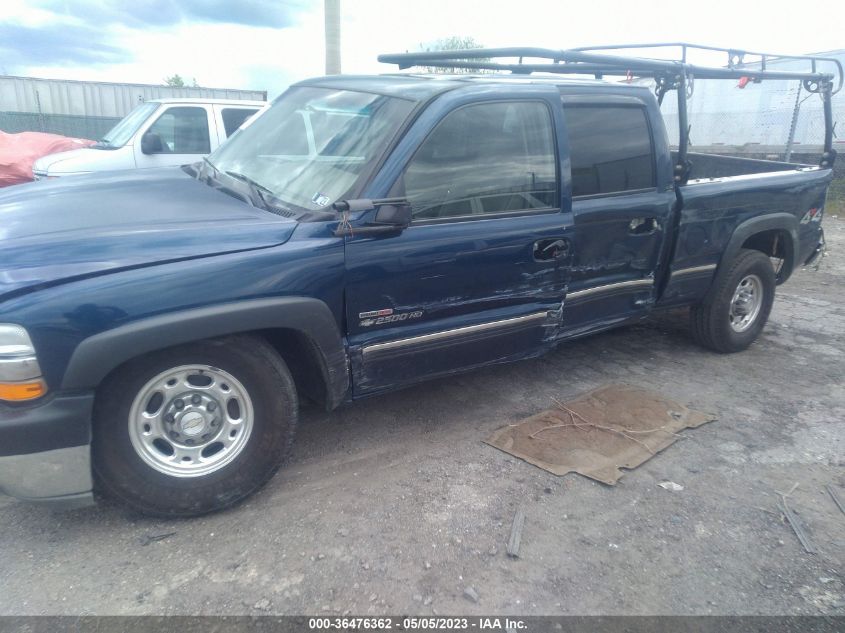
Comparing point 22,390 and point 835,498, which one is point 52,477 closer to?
point 22,390

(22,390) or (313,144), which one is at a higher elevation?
(313,144)

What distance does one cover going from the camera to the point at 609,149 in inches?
152

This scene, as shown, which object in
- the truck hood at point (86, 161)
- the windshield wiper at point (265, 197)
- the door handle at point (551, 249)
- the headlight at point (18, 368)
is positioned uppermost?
the windshield wiper at point (265, 197)

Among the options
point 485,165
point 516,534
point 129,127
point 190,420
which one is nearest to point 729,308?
point 485,165

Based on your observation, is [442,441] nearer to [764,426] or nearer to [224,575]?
[224,575]

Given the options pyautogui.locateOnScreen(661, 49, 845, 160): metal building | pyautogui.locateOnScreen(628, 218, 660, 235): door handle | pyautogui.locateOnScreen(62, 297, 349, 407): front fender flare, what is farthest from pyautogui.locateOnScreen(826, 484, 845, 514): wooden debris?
pyautogui.locateOnScreen(661, 49, 845, 160): metal building

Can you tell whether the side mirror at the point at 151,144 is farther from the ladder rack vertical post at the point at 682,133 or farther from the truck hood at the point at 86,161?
the ladder rack vertical post at the point at 682,133

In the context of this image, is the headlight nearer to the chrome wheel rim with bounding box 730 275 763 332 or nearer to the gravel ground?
the gravel ground

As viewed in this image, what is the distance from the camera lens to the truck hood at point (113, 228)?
238 centimetres

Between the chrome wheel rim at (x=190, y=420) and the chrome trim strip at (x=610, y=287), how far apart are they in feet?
6.57

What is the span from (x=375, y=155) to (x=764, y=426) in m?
2.88

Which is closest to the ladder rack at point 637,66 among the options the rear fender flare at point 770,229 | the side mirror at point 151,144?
the rear fender flare at point 770,229

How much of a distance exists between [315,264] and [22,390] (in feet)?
3.92

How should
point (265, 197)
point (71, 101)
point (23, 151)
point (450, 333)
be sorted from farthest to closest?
point (71, 101)
point (23, 151)
point (450, 333)
point (265, 197)
